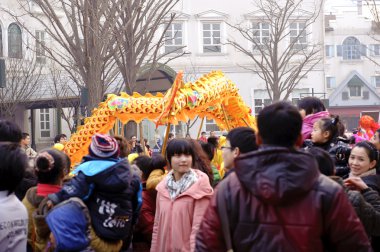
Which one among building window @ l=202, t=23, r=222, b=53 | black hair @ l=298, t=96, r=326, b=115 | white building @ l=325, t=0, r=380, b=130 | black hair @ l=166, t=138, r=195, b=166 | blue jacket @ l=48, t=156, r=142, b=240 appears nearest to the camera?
blue jacket @ l=48, t=156, r=142, b=240

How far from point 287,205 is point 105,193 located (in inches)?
71.7

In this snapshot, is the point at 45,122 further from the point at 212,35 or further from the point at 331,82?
the point at 331,82

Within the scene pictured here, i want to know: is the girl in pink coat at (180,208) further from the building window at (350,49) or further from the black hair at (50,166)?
the building window at (350,49)

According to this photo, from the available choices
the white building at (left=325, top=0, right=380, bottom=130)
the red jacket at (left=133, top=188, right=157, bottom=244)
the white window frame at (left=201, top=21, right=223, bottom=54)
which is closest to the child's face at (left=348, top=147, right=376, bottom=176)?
the red jacket at (left=133, top=188, right=157, bottom=244)

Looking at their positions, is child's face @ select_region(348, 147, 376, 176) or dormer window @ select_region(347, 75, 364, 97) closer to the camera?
child's face @ select_region(348, 147, 376, 176)

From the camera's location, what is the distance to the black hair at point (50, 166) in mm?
4926

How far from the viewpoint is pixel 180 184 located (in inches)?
219

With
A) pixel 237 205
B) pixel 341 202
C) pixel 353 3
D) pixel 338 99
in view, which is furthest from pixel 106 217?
pixel 353 3

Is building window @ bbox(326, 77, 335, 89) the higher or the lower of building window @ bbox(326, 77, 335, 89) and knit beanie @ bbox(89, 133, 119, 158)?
the higher

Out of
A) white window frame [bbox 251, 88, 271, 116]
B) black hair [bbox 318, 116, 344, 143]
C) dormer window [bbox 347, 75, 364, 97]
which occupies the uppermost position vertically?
dormer window [bbox 347, 75, 364, 97]

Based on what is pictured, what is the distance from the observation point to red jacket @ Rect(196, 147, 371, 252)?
11.2ft

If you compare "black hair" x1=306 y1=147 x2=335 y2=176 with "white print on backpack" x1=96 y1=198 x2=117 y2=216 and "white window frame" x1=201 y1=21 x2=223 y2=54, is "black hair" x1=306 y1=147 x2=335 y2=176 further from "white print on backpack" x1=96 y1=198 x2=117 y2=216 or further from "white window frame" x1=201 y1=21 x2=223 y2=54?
"white window frame" x1=201 y1=21 x2=223 y2=54

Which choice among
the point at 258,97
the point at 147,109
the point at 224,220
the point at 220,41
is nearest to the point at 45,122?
the point at 220,41

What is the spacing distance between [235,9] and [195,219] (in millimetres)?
30524
